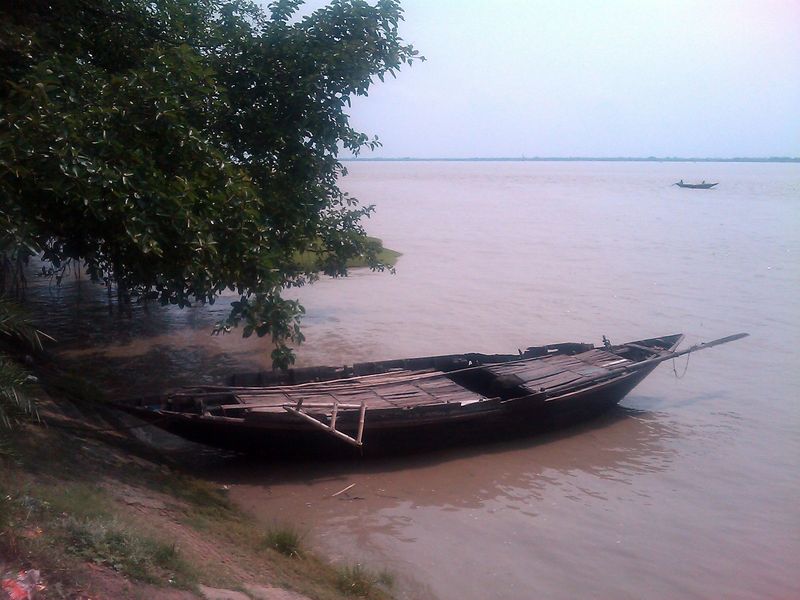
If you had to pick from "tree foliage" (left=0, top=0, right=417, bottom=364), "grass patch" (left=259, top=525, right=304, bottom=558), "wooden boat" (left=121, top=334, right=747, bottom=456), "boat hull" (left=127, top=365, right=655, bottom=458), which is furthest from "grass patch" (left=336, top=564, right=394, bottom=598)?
"tree foliage" (left=0, top=0, right=417, bottom=364)

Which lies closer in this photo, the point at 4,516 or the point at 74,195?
the point at 4,516

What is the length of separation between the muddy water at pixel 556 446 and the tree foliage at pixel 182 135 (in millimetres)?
2376

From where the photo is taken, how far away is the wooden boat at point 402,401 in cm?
721

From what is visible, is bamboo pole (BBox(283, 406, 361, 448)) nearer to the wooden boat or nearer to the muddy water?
the wooden boat

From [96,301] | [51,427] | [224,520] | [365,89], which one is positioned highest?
[365,89]

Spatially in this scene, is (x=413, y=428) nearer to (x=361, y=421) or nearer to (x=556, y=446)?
(x=361, y=421)

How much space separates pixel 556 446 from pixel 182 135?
5440 mm

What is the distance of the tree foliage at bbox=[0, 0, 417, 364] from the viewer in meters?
5.96

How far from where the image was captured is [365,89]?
8.52 m

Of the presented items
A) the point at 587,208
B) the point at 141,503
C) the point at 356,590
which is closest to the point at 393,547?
the point at 356,590

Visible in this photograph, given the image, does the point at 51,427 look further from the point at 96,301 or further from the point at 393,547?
the point at 96,301

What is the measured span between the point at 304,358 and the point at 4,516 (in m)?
8.50

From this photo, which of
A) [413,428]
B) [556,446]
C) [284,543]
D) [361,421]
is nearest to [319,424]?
[361,421]

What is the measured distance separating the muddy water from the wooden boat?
34cm
